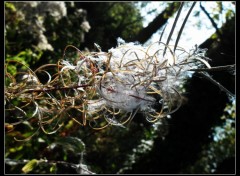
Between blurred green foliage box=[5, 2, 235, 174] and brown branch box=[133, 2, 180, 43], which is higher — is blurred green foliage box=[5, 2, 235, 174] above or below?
below

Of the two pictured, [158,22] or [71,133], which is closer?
[71,133]

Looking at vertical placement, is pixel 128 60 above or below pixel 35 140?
below

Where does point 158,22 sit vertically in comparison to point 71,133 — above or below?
above

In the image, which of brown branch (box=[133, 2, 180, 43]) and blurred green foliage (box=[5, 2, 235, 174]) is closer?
blurred green foliage (box=[5, 2, 235, 174])

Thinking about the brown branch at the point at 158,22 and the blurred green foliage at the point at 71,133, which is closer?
the blurred green foliage at the point at 71,133

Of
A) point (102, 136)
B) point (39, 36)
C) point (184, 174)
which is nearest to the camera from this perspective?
point (39, 36)

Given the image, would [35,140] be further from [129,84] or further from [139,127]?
[129,84]

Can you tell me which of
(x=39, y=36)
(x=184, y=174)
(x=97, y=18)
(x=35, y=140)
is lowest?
(x=184, y=174)

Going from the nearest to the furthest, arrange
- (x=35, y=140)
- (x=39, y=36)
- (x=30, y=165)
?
(x=30, y=165) < (x=35, y=140) < (x=39, y=36)

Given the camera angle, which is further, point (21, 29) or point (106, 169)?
point (106, 169)

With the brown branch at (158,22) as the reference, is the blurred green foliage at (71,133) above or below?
below

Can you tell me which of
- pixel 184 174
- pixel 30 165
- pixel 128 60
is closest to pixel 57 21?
pixel 184 174
